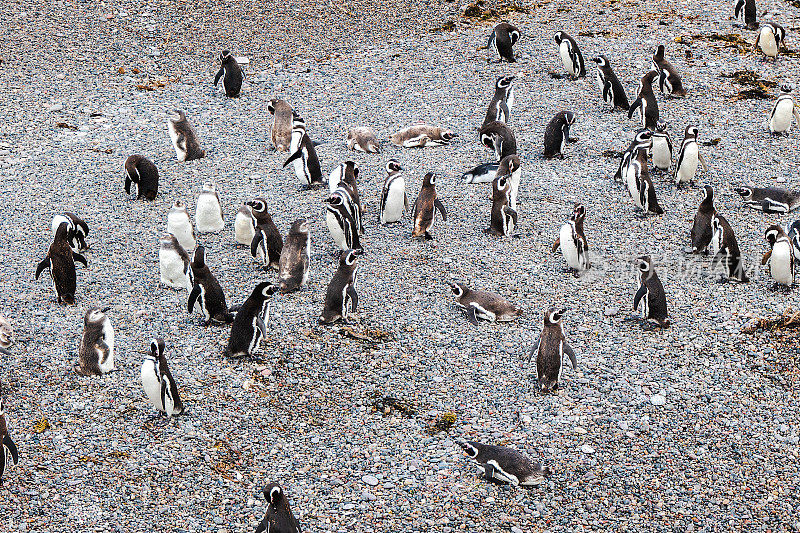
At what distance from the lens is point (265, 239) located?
356 inches

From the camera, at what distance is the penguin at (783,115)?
11805mm

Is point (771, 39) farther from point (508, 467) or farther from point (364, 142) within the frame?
point (508, 467)

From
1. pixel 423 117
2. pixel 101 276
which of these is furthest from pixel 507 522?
pixel 423 117

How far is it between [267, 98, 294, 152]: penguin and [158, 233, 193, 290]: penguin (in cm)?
348

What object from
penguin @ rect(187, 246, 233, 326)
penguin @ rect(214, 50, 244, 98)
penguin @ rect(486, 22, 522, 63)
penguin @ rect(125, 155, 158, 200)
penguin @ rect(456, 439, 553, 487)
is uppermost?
penguin @ rect(486, 22, 522, 63)

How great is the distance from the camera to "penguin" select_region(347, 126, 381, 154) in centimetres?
1187

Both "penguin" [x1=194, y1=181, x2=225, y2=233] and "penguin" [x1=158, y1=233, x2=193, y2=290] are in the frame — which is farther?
"penguin" [x1=194, y1=181, x2=225, y2=233]

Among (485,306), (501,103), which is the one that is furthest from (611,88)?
(485,306)

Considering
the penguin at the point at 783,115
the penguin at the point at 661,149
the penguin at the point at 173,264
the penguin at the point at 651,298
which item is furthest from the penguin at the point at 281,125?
the penguin at the point at 783,115

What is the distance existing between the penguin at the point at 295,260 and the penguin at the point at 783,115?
21.3 ft

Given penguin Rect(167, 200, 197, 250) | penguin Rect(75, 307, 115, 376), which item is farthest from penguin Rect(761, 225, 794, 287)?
penguin Rect(75, 307, 115, 376)

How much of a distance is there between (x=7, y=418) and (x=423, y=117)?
24.9 ft

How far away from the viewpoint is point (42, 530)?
5.73 m

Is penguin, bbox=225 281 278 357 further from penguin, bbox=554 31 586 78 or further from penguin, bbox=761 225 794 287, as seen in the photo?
penguin, bbox=554 31 586 78
